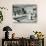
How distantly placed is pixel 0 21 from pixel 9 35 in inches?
18.4

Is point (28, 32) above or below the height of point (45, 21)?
below

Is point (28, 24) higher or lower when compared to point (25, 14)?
lower

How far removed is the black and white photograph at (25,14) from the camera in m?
4.44

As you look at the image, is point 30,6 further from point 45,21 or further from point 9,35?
point 9,35

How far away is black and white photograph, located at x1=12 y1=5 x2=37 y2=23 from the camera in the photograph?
444 cm

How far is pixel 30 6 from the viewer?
14.6 ft

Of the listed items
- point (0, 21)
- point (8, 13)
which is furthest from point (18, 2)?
point (0, 21)

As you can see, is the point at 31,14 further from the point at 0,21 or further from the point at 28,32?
the point at 0,21

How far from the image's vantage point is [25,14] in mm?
4453

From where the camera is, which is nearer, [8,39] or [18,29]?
[8,39]

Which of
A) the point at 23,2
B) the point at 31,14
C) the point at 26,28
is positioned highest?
the point at 23,2

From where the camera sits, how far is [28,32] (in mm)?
4461

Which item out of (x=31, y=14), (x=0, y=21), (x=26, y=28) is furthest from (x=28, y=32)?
(x=0, y=21)

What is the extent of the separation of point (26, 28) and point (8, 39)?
628mm
